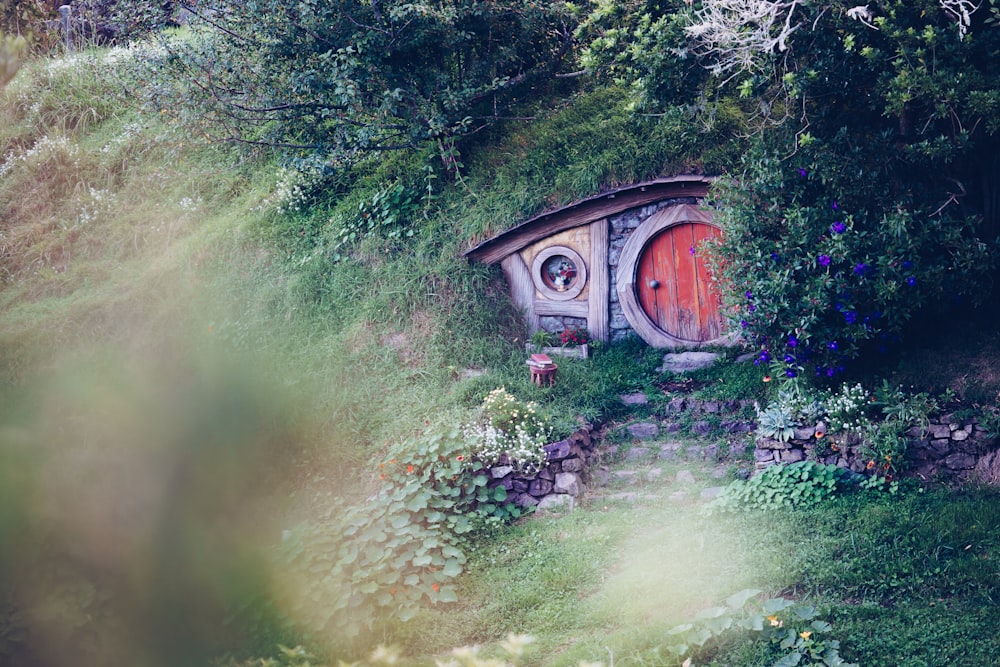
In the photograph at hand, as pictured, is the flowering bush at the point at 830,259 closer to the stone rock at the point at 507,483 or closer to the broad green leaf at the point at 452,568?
the stone rock at the point at 507,483

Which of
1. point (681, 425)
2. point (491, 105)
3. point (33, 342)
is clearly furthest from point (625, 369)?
point (33, 342)

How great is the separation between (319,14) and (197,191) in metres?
4.32

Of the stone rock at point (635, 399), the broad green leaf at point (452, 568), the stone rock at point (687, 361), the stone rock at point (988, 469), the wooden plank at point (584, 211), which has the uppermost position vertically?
the wooden plank at point (584, 211)

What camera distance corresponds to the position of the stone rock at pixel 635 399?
8828 mm

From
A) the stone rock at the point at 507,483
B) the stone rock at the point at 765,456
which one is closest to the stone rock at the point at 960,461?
the stone rock at the point at 765,456

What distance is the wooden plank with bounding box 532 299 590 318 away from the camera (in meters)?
9.97

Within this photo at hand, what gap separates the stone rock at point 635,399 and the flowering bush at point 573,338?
1.10 metres

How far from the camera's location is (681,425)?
841 cm

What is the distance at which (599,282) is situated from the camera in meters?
9.84

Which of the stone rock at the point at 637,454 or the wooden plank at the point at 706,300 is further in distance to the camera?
the wooden plank at the point at 706,300

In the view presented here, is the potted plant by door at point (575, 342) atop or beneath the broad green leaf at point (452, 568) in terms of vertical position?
atop

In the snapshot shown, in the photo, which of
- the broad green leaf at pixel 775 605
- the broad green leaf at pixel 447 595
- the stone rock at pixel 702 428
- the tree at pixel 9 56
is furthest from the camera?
the stone rock at pixel 702 428

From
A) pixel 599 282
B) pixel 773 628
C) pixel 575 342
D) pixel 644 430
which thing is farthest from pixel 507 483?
pixel 599 282

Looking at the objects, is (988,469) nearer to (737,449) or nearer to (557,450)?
(737,449)
